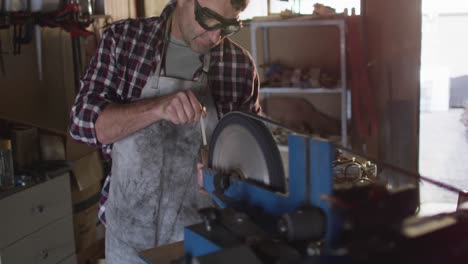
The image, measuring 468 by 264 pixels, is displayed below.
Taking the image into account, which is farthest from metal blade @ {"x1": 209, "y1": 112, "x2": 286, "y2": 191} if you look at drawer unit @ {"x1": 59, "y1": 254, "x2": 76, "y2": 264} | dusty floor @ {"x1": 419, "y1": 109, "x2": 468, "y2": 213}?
dusty floor @ {"x1": 419, "y1": 109, "x2": 468, "y2": 213}

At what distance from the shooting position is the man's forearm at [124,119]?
1.45 metres

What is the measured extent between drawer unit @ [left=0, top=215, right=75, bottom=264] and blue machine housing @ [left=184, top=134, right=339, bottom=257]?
142cm

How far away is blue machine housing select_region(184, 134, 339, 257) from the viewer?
3.07 ft

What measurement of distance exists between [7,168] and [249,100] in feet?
3.56

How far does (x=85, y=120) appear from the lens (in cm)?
154

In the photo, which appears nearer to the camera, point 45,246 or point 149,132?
point 149,132

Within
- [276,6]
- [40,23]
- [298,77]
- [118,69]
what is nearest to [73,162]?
[40,23]

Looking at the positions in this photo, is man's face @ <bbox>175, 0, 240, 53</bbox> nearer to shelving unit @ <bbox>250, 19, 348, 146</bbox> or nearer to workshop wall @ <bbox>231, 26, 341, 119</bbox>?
shelving unit @ <bbox>250, 19, 348, 146</bbox>

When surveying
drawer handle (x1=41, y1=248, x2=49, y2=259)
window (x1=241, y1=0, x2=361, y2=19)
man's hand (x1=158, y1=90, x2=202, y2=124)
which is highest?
window (x1=241, y1=0, x2=361, y2=19)

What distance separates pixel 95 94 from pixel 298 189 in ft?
2.56

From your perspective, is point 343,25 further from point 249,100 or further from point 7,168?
point 7,168

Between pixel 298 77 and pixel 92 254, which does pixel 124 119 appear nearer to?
pixel 92 254

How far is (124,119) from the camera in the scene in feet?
4.84

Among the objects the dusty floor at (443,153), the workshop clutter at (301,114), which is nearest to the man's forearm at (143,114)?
the workshop clutter at (301,114)
